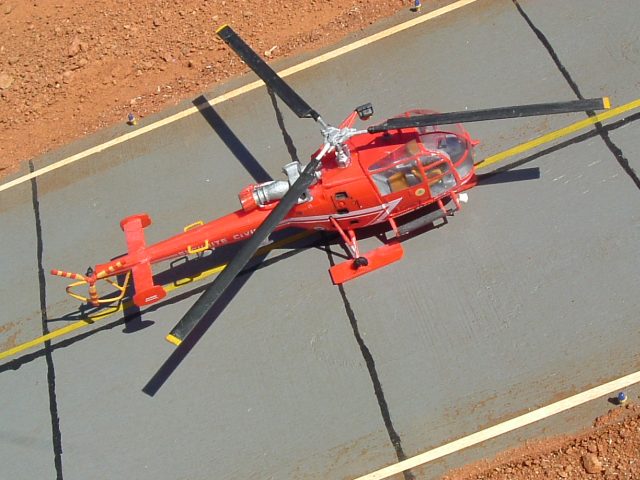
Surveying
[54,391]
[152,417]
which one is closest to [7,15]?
[54,391]

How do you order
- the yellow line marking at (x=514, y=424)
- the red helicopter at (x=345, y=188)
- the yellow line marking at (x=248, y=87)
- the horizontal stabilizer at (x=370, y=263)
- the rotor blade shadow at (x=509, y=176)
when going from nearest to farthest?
1. the red helicopter at (x=345, y=188)
2. the yellow line marking at (x=514, y=424)
3. the horizontal stabilizer at (x=370, y=263)
4. the rotor blade shadow at (x=509, y=176)
5. the yellow line marking at (x=248, y=87)

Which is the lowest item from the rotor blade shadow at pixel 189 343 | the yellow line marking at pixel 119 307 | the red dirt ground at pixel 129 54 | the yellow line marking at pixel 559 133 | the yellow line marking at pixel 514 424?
the yellow line marking at pixel 514 424

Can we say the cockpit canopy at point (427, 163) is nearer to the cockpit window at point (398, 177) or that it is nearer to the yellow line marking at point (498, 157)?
the cockpit window at point (398, 177)

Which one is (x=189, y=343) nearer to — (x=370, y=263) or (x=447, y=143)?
(x=370, y=263)

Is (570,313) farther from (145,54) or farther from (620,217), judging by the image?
(145,54)

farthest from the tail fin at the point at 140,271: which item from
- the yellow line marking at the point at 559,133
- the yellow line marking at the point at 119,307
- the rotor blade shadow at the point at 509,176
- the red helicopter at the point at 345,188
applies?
the yellow line marking at the point at 559,133

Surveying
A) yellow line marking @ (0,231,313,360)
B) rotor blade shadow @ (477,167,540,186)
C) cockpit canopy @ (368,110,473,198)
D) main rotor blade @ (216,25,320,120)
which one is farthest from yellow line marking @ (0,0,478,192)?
rotor blade shadow @ (477,167,540,186)
